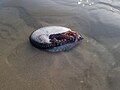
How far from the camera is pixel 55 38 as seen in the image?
477 cm

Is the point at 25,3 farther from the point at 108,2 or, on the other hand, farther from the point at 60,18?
the point at 108,2

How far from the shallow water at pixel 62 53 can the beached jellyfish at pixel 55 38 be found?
12 cm

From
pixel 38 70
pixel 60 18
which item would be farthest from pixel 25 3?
pixel 38 70

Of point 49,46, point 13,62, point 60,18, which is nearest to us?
point 13,62

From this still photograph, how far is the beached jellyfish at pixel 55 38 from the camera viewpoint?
4613mm

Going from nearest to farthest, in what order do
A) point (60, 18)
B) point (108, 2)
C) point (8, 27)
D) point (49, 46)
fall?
point (49, 46) < point (8, 27) < point (60, 18) < point (108, 2)

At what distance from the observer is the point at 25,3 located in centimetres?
645

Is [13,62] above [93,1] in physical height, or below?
below

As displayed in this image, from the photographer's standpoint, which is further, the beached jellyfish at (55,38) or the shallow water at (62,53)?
the beached jellyfish at (55,38)

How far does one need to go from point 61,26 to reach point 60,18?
1.41 ft

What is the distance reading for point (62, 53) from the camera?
4.53 meters

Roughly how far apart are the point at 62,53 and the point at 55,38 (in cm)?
38

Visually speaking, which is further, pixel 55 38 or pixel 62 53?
pixel 55 38

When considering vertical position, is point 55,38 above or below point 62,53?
above
